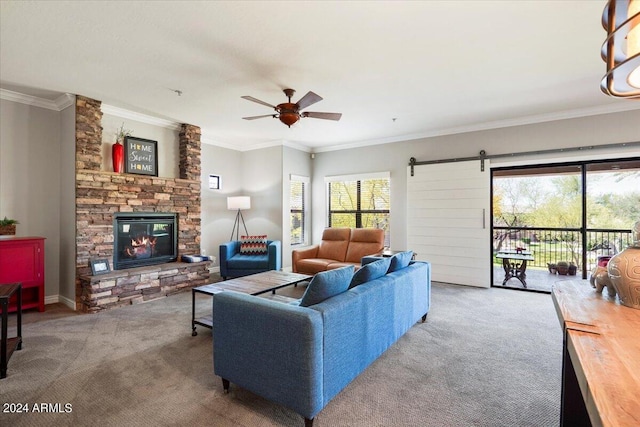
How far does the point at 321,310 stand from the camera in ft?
5.86

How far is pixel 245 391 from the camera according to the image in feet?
7.00

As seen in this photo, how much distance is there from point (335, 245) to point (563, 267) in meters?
3.61

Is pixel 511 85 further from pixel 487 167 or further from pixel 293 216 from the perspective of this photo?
pixel 293 216

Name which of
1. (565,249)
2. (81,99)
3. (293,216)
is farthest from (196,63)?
(565,249)

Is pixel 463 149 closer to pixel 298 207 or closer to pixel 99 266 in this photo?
pixel 298 207

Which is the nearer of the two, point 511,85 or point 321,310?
point 321,310

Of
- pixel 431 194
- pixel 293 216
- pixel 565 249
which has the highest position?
pixel 431 194

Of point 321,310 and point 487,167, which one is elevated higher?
point 487,167

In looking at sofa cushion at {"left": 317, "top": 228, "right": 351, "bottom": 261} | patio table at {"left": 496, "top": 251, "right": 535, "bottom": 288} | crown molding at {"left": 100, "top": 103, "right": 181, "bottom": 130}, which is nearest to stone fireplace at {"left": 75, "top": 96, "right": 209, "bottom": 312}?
crown molding at {"left": 100, "top": 103, "right": 181, "bottom": 130}

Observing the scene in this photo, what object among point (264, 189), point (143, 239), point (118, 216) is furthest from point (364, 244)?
point (118, 216)

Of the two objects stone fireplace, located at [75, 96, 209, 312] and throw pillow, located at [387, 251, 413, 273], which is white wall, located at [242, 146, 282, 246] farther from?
throw pillow, located at [387, 251, 413, 273]

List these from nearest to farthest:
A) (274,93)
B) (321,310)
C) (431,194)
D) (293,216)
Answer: (321,310) → (274,93) → (431,194) → (293,216)

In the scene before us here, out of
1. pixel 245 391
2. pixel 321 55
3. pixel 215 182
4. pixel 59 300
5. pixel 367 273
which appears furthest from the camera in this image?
pixel 215 182

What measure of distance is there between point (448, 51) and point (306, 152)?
422 cm
